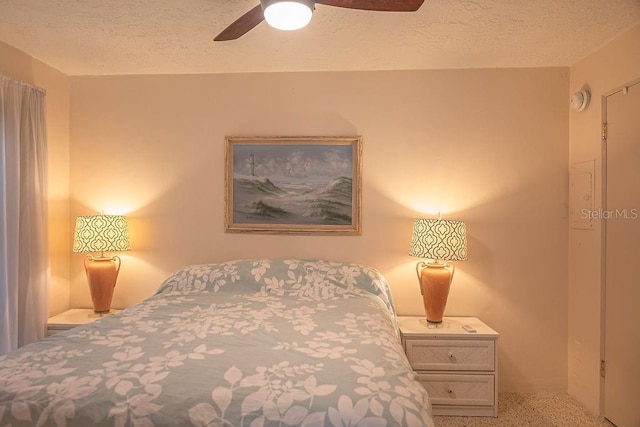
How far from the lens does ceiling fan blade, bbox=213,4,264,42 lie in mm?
1476

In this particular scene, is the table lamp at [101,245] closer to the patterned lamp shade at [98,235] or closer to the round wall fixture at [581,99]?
the patterned lamp shade at [98,235]

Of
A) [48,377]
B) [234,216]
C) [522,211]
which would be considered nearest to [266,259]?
[234,216]

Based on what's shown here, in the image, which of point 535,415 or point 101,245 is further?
point 101,245

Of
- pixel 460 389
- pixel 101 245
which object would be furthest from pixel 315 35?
pixel 460 389

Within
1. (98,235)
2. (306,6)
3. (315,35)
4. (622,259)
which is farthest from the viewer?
(98,235)

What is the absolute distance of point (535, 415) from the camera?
222cm

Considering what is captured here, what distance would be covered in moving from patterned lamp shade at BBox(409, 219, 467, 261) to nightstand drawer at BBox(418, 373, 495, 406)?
73 cm

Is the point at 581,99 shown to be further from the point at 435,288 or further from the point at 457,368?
the point at 457,368

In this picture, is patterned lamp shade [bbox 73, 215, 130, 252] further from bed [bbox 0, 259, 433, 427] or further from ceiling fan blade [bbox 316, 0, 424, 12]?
ceiling fan blade [bbox 316, 0, 424, 12]

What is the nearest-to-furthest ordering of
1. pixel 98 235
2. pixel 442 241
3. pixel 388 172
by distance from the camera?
pixel 442 241
pixel 98 235
pixel 388 172

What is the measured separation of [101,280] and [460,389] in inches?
99.0

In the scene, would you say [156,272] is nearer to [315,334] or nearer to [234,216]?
[234,216]

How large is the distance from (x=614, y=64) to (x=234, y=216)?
266cm

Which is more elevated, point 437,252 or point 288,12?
point 288,12
